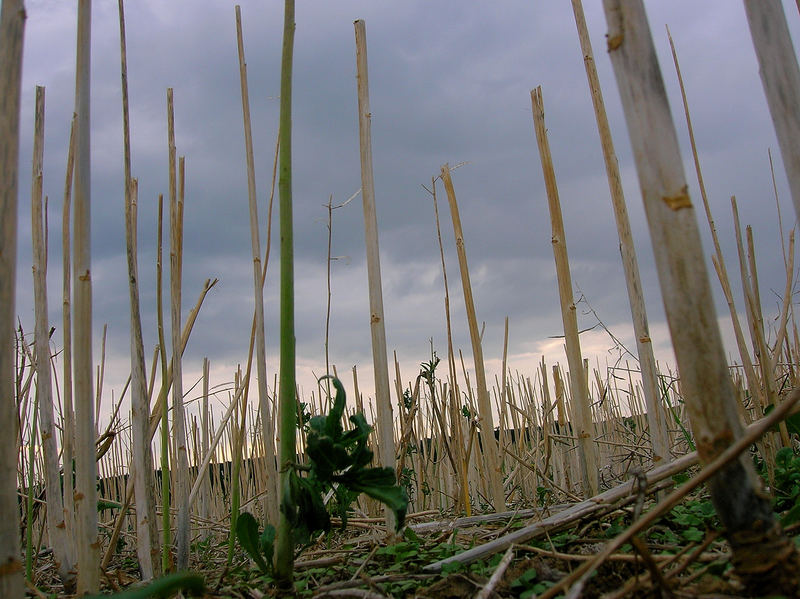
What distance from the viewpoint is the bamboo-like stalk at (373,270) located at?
1707mm

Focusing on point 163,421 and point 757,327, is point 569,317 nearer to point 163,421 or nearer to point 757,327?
point 757,327

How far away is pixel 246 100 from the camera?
6.41 feet

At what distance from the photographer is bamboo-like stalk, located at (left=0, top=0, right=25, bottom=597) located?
763mm

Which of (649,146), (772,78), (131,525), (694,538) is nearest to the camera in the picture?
(649,146)

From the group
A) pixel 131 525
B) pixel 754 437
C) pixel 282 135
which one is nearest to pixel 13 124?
pixel 282 135

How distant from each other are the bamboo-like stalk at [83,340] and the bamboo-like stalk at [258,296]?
651 millimetres

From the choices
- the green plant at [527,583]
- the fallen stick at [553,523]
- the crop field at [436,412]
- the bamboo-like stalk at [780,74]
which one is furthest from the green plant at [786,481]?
the bamboo-like stalk at [780,74]

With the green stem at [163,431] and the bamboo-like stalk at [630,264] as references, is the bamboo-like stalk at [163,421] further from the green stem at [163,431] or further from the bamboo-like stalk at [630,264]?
the bamboo-like stalk at [630,264]

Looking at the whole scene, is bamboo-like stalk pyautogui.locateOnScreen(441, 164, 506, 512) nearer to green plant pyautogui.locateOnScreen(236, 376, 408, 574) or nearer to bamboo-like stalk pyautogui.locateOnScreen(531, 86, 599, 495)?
bamboo-like stalk pyautogui.locateOnScreen(531, 86, 599, 495)

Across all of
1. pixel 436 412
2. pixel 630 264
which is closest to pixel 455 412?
pixel 436 412

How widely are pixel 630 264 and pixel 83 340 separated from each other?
150cm

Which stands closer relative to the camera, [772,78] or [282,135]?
[772,78]

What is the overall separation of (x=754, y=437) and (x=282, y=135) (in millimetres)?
930

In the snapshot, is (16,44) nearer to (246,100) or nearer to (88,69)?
(88,69)
